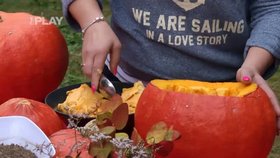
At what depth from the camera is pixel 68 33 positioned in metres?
5.45

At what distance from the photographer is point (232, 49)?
174 cm

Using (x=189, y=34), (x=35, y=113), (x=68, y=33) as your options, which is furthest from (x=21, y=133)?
(x=68, y=33)

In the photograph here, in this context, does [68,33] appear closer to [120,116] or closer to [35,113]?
[35,113]

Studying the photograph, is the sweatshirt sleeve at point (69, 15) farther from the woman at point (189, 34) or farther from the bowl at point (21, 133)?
the bowl at point (21, 133)

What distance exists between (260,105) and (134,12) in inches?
21.0

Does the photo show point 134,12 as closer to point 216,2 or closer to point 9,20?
point 216,2

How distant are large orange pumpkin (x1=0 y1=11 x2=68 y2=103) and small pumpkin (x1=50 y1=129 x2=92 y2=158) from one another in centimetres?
41

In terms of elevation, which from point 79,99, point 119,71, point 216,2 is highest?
point 216,2

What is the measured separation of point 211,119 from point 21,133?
0.37 meters

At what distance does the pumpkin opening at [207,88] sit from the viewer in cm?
129

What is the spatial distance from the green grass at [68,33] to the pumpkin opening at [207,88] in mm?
2228

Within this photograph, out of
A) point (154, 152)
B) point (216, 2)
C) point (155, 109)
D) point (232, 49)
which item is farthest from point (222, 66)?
point (154, 152)

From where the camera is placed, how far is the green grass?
4332 mm

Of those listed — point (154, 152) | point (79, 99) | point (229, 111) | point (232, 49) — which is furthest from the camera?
point (232, 49)
